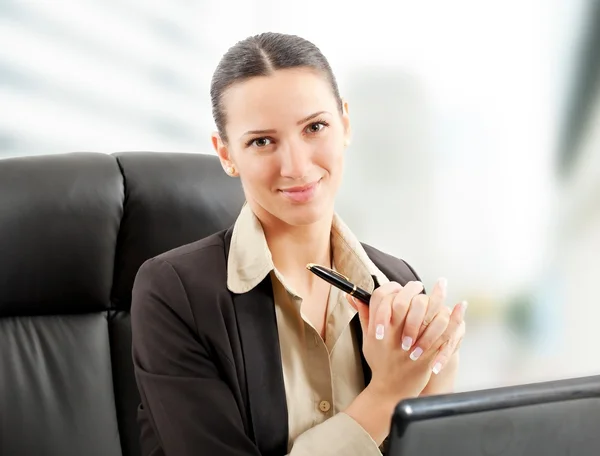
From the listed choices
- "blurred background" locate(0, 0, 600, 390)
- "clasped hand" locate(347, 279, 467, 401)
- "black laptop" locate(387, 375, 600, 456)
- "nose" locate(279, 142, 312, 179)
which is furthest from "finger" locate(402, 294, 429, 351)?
"blurred background" locate(0, 0, 600, 390)

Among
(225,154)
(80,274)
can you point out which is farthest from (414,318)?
(80,274)

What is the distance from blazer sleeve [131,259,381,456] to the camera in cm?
92

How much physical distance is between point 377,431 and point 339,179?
1.20ft

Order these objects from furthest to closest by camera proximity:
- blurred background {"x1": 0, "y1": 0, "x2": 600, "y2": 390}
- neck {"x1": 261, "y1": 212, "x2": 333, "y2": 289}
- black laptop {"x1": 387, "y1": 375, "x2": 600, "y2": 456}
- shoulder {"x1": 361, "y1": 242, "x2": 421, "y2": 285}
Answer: blurred background {"x1": 0, "y1": 0, "x2": 600, "y2": 390}, shoulder {"x1": 361, "y1": 242, "x2": 421, "y2": 285}, neck {"x1": 261, "y1": 212, "x2": 333, "y2": 289}, black laptop {"x1": 387, "y1": 375, "x2": 600, "y2": 456}

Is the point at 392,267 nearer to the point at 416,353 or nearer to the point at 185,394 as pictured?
the point at 416,353

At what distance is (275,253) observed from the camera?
1.10m

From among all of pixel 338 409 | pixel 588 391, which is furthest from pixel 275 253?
pixel 588 391

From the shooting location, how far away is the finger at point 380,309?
89 cm

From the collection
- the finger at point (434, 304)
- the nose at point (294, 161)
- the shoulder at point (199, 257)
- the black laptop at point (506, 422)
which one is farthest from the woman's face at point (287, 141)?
the black laptop at point (506, 422)

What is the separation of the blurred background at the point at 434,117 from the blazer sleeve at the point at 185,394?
0.65m

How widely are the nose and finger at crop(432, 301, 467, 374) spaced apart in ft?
0.92

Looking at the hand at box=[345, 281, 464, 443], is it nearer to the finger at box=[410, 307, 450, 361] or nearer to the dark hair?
the finger at box=[410, 307, 450, 361]

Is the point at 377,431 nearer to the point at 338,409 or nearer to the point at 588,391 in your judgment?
the point at 338,409

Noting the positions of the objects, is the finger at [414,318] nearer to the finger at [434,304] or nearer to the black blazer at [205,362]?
the finger at [434,304]
